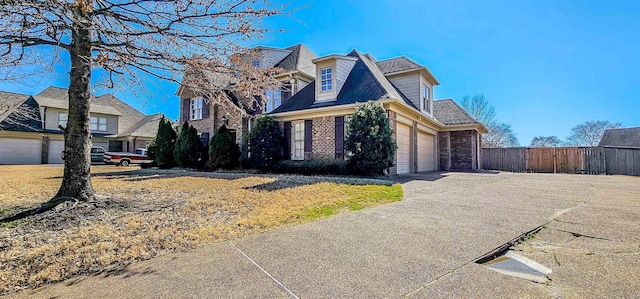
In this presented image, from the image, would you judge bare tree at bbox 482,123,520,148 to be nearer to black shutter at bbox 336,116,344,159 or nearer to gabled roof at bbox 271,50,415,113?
gabled roof at bbox 271,50,415,113

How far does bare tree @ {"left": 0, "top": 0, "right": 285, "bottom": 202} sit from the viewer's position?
4.29 meters

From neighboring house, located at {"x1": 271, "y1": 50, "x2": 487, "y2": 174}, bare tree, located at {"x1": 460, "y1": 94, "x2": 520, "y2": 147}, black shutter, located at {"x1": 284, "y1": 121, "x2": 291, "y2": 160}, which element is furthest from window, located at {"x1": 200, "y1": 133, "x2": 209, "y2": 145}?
bare tree, located at {"x1": 460, "y1": 94, "x2": 520, "y2": 147}

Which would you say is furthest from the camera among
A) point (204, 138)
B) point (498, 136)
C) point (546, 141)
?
point (546, 141)

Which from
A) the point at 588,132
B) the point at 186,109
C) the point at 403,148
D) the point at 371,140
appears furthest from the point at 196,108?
the point at 588,132

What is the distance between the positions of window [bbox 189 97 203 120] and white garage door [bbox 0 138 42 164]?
15.3 m

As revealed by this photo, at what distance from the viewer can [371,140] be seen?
34.5 feet

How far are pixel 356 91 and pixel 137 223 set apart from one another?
399 inches

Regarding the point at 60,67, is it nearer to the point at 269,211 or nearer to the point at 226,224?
the point at 226,224

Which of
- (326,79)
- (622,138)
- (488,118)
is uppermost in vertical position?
(488,118)

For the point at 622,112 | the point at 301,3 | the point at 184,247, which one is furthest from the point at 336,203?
the point at 622,112

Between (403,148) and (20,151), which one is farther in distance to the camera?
(20,151)

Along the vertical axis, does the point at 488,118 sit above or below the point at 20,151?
above

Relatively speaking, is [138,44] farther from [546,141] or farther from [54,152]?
[546,141]

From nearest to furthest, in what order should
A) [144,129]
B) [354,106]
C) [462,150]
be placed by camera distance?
[354,106]
[462,150]
[144,129]
